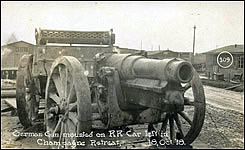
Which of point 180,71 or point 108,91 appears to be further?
point 108,91

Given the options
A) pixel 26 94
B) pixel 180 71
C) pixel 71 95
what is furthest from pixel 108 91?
pixel 26 94

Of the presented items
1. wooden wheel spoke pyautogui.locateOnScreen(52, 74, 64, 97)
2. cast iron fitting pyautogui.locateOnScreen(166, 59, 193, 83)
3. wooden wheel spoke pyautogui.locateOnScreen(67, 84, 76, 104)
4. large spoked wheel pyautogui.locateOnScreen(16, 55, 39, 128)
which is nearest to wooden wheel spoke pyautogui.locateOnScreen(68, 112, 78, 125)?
wooden wheel spoke pyautogui.locateOnScreen(67, 84, 76, 104)

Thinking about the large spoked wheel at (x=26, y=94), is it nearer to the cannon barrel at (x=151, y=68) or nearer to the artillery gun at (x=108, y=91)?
the artillery gun at (x=108, y=91)

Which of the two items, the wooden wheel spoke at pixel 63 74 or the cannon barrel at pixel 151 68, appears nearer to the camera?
the cannon barrel at pixel 151 68

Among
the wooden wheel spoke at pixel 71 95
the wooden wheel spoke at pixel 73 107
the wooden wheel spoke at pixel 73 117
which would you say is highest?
the wooden wheel spoke at pixel 71 95

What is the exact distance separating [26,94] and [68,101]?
2.19 metres

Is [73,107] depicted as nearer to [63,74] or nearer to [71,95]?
[71,95]

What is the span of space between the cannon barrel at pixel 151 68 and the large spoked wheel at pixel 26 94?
6.89ft

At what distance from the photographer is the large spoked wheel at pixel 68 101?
393 cm

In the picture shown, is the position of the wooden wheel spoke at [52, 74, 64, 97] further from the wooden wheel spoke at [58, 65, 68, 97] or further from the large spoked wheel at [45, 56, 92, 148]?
the wooden wheel spoke at [58, 65, 68, 97]

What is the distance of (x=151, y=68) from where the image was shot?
12.7 ft

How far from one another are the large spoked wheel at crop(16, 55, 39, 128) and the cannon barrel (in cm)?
210

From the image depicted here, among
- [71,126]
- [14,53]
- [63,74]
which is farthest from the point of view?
[14,53]

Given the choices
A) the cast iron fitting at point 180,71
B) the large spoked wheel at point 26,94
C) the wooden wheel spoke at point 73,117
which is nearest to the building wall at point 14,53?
the large spoked wheel at point 26,94
